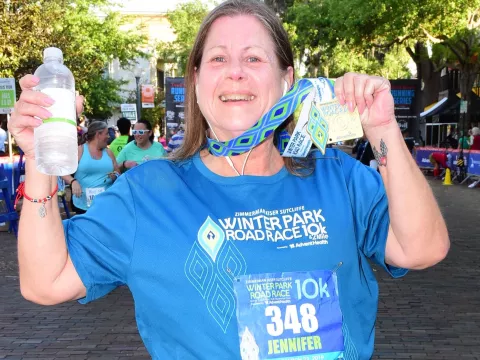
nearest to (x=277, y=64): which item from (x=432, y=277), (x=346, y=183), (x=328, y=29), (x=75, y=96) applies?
(x=346, y=183)

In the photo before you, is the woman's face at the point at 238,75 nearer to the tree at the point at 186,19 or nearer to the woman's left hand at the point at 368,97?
the woman's left hand at the point at 368,97

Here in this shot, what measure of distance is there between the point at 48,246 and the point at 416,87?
69.3 feet

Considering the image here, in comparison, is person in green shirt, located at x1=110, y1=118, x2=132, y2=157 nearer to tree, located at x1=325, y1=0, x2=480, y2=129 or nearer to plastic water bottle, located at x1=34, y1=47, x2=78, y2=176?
plastic water bottle, located at x1=34, y1=47, x2=78, y2=176

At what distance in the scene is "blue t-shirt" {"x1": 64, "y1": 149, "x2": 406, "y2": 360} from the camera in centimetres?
201

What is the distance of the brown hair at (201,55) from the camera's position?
228 centimetres

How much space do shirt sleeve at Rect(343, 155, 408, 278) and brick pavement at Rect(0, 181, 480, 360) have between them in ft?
11.3

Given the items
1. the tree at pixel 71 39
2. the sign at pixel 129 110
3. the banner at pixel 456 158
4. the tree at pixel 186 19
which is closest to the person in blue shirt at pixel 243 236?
the tree at pixel 71 39

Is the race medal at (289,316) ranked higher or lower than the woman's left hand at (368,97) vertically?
lower

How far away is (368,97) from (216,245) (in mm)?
621

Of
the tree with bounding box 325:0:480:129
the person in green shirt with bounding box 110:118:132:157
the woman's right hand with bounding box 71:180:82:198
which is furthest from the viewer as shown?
the tree with bounding box 325:0:480:129

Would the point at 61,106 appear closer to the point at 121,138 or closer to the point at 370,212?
the point at 370,212

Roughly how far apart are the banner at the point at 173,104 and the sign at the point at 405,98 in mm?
6670

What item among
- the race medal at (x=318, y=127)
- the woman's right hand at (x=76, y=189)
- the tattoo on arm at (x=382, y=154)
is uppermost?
the race medal at (x=318, y=127)

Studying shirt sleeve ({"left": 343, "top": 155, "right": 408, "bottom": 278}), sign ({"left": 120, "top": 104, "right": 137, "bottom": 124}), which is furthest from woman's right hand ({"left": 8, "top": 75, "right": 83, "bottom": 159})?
sign ({"left": 120, "top": 104, "right": 137, "bottom": 124})
